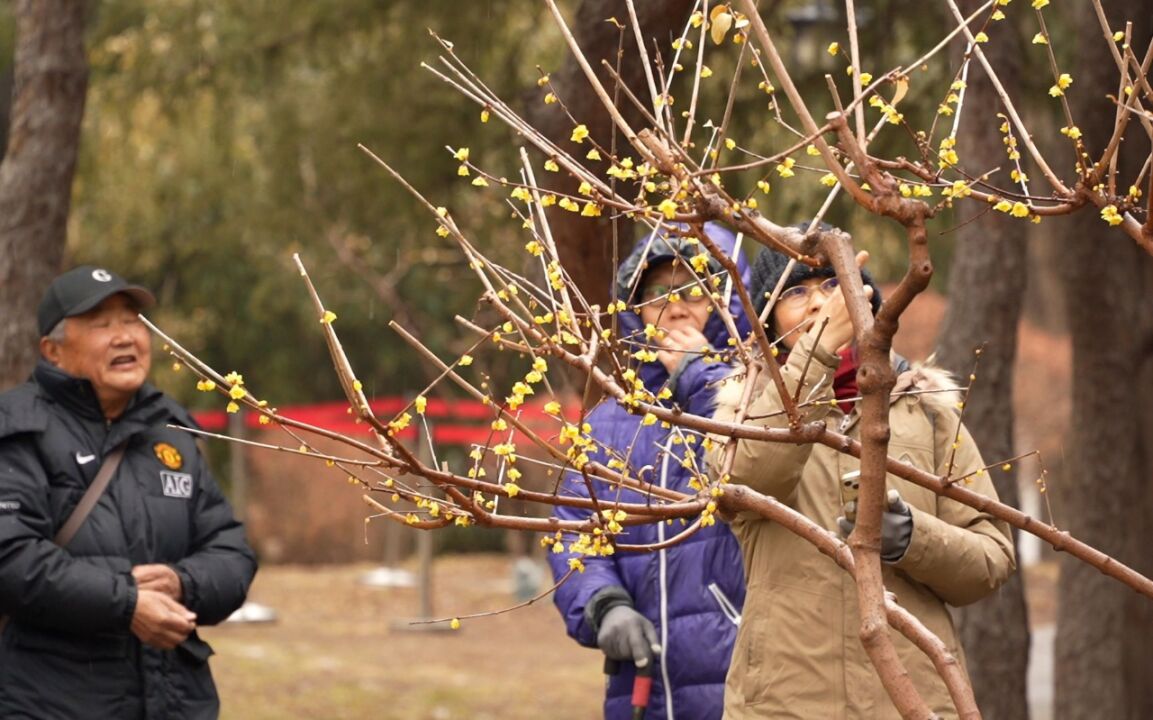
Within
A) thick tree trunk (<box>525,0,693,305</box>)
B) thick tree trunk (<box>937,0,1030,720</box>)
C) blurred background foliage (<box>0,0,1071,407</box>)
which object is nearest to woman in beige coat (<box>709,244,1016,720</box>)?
thick tree trunk (<box>525,0,693,305</box>)

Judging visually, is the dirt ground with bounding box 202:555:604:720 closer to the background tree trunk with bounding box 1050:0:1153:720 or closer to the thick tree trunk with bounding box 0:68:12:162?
the background tree trunk with bounding box 1050:0:1153:720

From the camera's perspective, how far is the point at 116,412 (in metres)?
5.24

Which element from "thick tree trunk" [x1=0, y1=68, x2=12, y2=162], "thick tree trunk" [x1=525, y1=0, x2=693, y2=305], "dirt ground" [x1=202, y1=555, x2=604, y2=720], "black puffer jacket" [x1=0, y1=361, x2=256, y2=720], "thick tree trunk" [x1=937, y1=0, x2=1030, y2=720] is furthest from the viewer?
"thick tree trunk" [x1=0, y1=68, x2=12, y2=162]

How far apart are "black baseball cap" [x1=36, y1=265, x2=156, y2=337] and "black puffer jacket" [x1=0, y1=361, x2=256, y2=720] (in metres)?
0.18

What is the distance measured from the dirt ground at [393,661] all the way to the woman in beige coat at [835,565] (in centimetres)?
689

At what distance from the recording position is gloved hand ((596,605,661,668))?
4.43 meters

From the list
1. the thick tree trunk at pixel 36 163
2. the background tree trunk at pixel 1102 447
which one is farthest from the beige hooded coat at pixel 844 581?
the background tree trunk at pixel 1102 447

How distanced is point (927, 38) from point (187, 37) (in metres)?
4.31

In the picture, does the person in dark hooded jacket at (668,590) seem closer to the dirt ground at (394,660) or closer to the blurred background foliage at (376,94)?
the blurred background foliage at (376,94)

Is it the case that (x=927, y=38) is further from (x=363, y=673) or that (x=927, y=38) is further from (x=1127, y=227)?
(x=1127, y=227)

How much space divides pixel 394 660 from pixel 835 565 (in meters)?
9.42

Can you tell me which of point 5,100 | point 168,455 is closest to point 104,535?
point 168,455

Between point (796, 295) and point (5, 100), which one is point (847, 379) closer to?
point (796, 295)

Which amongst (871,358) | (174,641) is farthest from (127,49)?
(871,358)
